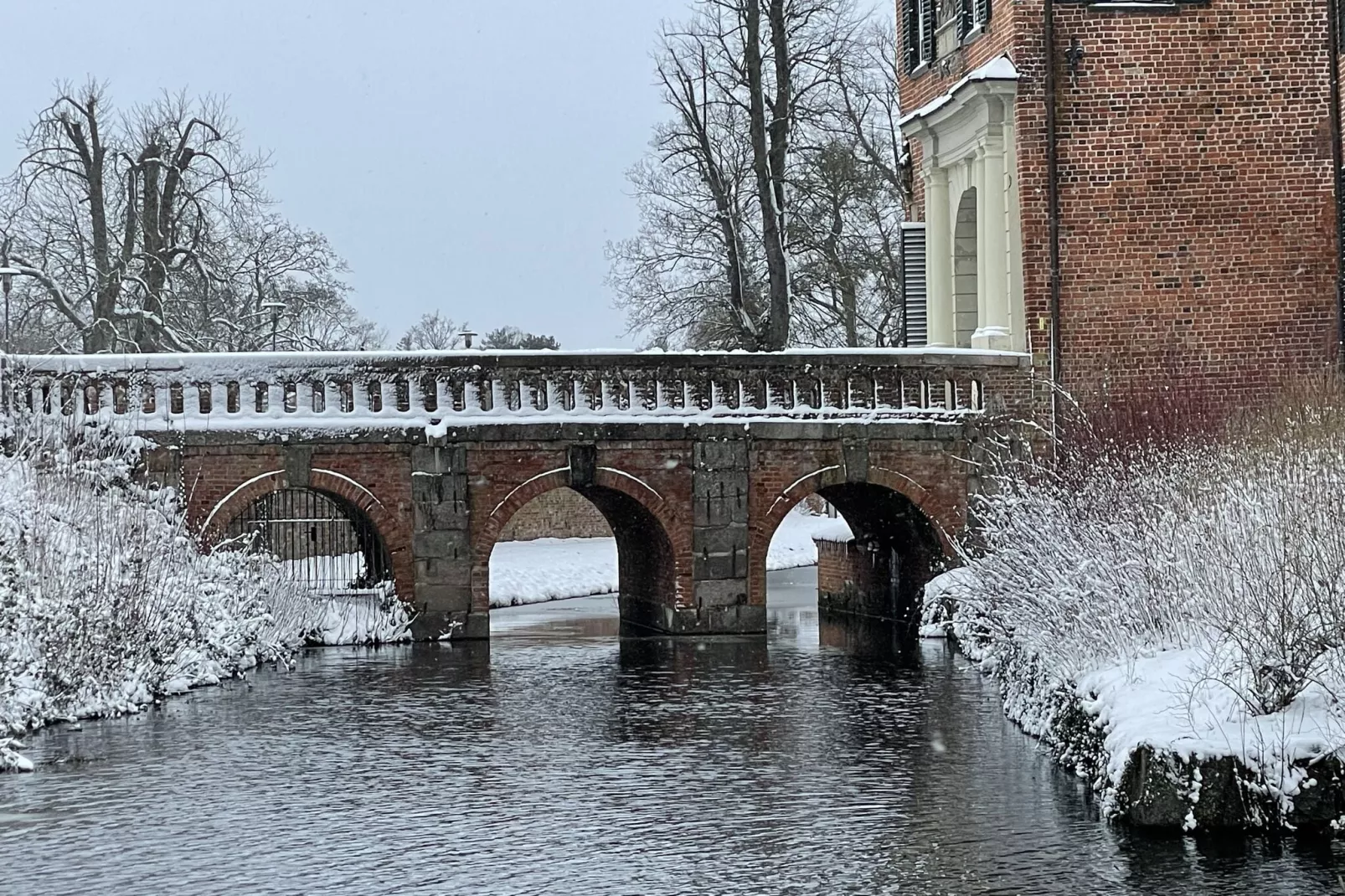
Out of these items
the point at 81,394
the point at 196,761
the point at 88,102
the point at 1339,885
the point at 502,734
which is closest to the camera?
the point at 1339,885

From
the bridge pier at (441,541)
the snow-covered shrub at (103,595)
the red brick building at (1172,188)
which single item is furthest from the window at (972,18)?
the snow-covered shrub at (103,595)

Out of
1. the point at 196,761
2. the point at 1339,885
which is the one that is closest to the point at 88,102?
the point at 196,761

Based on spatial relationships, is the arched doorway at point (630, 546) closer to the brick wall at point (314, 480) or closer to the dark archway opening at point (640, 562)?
the dark archway opening at point (640, 562)

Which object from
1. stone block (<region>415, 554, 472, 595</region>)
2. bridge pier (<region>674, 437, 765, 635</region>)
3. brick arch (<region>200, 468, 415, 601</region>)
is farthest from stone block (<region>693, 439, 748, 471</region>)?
brick arch (<region>200, 468, 415, 601</region>)

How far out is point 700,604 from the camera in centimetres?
2356

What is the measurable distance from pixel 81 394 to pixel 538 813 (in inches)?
470

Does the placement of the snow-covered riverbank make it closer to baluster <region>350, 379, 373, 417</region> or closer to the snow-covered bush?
the snow-covered bush

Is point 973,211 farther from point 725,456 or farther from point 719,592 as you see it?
point 719,592

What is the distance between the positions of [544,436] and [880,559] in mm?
6306

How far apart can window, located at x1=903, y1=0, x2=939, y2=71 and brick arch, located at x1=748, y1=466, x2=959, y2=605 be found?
6.43 m

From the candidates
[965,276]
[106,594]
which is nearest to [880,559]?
[965,276]

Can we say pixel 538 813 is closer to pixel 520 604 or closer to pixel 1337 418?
pixel 1337 418

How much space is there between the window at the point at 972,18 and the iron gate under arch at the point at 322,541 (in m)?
9.82

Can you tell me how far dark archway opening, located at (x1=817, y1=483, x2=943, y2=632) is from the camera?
25.0 meters
